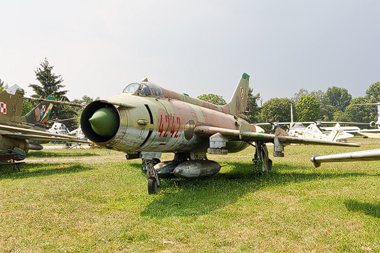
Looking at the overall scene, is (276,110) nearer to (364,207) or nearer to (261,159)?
(261,159)

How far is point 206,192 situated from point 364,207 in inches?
175

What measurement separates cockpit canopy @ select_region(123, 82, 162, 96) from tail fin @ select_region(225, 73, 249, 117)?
708 cm

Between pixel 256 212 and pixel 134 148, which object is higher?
pixel 134 148

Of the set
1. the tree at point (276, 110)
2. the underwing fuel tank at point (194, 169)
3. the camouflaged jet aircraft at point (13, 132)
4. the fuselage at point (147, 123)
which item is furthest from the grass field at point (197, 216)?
the tree at point (276, 110)

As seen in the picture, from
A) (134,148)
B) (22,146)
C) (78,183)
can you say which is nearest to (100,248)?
(134,148)

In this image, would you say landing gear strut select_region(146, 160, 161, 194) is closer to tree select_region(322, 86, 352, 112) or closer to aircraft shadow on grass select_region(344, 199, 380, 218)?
aircraft shadow on grass select_region(344, 199, 380, 218)

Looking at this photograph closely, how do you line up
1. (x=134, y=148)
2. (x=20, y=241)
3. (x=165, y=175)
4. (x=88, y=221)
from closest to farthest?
(x=20, y=241)
(x=88, y=221)
(x=134, y=148)
(x=165, y=175)

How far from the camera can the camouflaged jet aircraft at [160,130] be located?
711cm

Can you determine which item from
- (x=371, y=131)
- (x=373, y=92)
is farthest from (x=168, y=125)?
(x=373, y=92)

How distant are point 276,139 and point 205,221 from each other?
5987 mm

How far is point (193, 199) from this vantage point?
8.05m

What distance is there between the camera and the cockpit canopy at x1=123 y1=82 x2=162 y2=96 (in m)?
8.72


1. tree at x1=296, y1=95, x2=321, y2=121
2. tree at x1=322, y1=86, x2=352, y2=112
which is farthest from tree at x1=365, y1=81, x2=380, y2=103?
tree at x1=296, y1=95, x2=321, y2=121

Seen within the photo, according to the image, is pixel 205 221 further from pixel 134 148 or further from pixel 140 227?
pixel 134 148
